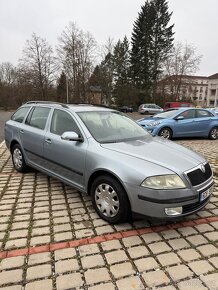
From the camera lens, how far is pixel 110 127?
4320mm

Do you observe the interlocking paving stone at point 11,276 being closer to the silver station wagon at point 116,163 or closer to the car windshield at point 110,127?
the silver station wagon at point 116,163

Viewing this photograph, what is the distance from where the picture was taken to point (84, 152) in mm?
3740

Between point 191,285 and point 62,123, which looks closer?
point 191,285

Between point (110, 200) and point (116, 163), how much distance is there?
0.51 meters

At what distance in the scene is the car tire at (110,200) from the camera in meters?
3.25

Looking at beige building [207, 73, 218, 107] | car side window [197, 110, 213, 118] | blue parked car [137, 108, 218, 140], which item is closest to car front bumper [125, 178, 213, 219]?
blue parked car [137, 108, 218, 140]

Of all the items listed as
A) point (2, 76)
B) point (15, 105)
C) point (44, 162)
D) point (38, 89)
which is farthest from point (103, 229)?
point (2, 76)

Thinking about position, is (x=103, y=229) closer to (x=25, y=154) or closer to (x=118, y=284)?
(x=118, y=284)

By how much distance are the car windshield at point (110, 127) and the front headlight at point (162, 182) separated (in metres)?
1.06

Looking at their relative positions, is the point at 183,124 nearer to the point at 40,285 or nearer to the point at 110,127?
the point at 110,127

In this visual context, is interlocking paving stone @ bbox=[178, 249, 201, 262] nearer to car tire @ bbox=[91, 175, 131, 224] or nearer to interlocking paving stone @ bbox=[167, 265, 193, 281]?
interlocking paving stone @ bbox=[167, 265, 193, 281]

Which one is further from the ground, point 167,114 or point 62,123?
point 62,123

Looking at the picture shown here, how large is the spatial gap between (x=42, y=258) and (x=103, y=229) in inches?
34.2

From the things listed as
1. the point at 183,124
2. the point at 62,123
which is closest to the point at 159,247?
the point at 62,123
